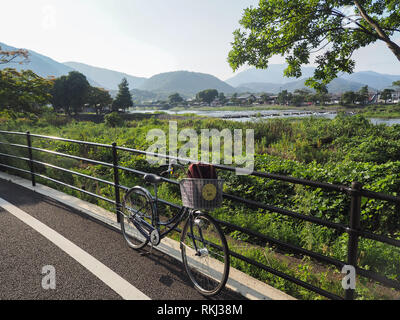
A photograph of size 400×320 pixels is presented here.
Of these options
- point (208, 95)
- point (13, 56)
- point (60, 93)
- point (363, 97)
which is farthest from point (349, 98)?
point (208, 95)

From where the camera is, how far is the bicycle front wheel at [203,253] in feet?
8.22

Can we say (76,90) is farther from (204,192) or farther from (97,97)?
(204,192)

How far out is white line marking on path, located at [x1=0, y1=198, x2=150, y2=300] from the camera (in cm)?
249

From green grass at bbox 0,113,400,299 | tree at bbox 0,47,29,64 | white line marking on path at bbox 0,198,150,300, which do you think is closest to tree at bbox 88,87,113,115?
tree at bbox 0,47,29,64

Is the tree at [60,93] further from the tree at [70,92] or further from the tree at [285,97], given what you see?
the tree at [285,97]

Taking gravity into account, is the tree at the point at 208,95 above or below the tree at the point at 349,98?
above

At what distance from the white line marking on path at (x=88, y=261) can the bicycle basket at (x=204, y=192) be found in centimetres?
104

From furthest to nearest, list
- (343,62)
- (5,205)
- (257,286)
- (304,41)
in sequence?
(343,62)
(304,41)
(5,205)
(257,286)

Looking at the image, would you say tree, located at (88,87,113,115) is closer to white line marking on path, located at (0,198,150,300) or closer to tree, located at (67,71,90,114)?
tree, located at (67,71,90,114)

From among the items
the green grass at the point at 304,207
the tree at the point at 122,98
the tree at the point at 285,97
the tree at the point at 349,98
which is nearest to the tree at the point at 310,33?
the green grass at the point at 304,207
